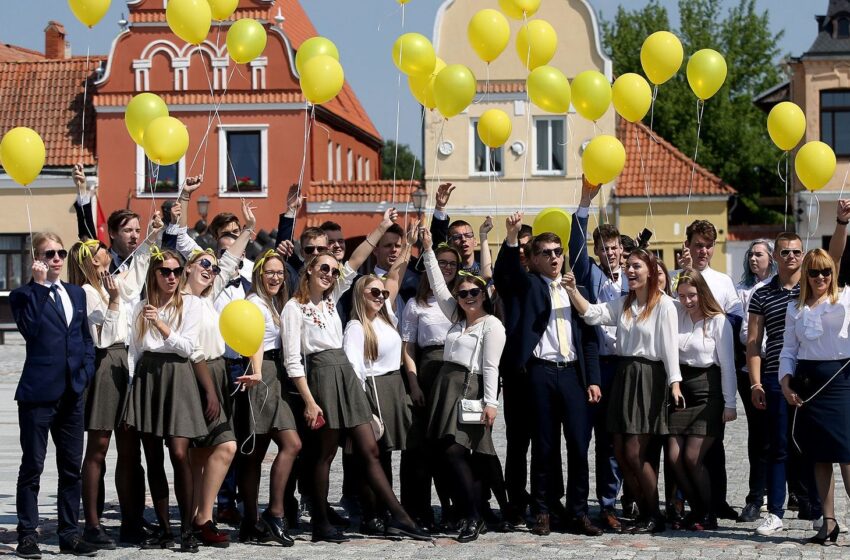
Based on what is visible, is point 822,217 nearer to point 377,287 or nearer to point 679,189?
point 679,189

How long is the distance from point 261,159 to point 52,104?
6.37 meters

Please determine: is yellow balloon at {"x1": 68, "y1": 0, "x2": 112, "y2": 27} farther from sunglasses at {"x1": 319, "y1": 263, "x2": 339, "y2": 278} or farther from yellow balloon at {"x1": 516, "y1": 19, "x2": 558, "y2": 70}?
yellow balloon at {"x1": 516, "y1": 19, "x2": 558, "y2": 70}

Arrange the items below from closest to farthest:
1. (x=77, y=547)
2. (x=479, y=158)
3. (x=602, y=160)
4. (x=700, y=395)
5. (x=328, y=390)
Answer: (x=77, y=547) < (x=328, y=390) < (x=700, y=395) < (x=602, y=160) < (x=479, y=158)

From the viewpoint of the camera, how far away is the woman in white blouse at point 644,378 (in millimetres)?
9039

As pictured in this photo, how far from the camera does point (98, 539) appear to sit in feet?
27.8

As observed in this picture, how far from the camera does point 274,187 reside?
112 feet

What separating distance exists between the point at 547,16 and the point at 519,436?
25.3m

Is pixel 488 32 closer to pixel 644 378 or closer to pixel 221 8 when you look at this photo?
pixel 221 8

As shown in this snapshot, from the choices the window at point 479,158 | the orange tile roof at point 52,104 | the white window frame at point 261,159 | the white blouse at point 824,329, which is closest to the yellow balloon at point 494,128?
the white blouse at point 824,329

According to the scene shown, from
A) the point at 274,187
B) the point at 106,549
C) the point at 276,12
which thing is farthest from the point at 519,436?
the point at 276,12

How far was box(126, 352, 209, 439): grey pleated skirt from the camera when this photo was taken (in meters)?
8.38

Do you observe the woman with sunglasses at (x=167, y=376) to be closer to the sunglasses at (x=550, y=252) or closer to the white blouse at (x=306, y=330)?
the white blouse at (x=306, y=330)

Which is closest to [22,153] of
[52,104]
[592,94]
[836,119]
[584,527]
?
[592,94]

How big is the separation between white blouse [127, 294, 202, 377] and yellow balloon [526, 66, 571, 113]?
10.6 feet
